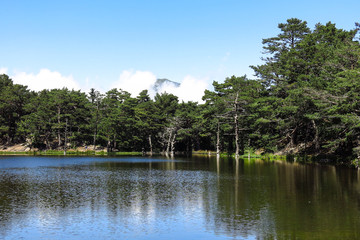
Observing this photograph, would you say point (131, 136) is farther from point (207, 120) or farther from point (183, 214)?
point (183, 214)

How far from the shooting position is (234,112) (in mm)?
74250

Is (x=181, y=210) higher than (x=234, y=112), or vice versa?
(x=234, y=112)

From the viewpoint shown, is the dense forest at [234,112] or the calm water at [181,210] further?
the dense forest at [234,112]

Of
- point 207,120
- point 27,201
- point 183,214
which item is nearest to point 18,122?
point 207,120

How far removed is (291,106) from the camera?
5394 centimetres

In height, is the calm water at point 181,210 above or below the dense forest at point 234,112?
below

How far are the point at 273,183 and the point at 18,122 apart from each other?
94681 millimetres

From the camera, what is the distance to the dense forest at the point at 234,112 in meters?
51.6

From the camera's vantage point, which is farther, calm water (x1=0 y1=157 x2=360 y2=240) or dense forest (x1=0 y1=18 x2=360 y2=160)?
dense forest (x1=0 y1=18 x2=360 y2=160)

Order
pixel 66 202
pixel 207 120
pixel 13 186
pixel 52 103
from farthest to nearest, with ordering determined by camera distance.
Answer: pixel 52 103 < pixel 207 120 < pixel 13 186 < pixel 66 202

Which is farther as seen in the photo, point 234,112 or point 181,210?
point 234,112

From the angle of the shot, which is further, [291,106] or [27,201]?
[291,106]

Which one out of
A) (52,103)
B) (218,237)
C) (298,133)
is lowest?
(218,237)

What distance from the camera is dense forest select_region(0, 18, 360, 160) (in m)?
51.6
